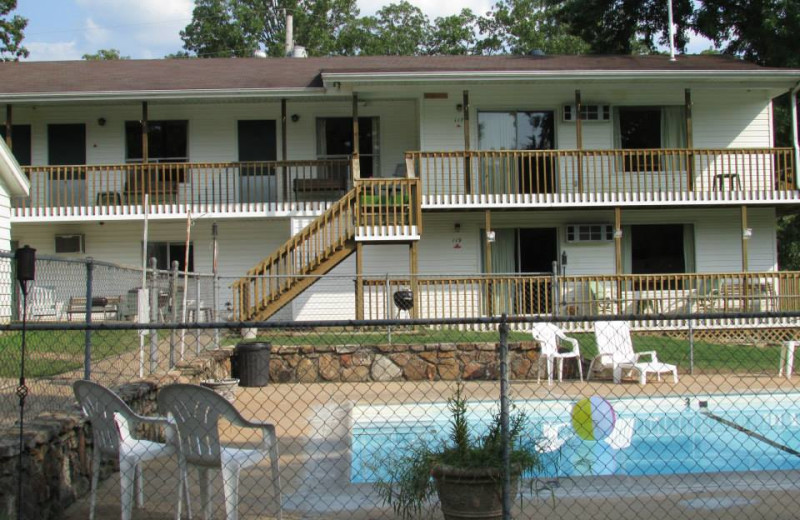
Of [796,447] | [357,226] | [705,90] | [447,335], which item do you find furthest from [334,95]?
[796,447]

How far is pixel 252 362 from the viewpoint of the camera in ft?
42.5

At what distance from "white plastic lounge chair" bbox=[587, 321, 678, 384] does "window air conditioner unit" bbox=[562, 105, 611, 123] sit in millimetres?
7377

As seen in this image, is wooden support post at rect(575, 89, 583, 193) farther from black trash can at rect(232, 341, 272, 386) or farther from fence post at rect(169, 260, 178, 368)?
fence post at rect(169, 260, 178, 368)

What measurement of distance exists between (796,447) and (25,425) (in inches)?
321

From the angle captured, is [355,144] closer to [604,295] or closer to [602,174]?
[602,174]

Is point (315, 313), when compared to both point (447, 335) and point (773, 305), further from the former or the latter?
point (773, 305)

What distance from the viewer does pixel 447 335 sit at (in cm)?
1462

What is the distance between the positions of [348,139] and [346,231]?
14.4 ft

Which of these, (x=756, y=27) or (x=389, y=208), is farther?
(x=756, y=27)

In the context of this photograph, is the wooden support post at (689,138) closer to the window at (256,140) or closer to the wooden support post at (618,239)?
the wooden support post at (618,239)

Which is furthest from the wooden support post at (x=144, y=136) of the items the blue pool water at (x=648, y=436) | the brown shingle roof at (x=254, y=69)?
the blue pool water at (x=648, y=436)

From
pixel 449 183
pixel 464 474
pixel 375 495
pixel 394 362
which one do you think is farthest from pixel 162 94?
pixel 464 474

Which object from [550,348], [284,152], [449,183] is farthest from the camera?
[284,152]

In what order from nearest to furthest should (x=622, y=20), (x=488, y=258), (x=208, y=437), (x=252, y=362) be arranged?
(x=208, y=437), (x=252, y=362), (x=488, y=258), (x=622, y=20)
